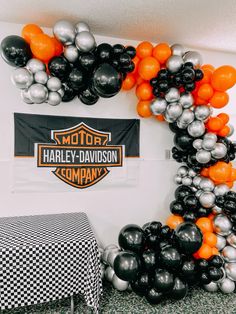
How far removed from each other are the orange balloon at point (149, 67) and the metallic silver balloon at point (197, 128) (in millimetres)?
688

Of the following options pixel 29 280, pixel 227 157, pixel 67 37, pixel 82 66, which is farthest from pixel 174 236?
pixel 67 37

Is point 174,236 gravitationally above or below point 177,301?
above

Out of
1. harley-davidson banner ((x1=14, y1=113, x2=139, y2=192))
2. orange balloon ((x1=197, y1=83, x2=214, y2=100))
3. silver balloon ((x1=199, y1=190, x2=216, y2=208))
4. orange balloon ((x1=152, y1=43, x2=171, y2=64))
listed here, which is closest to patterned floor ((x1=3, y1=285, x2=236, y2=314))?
silver balloon ((x1=199, y1=190, x2=216, y2=208))

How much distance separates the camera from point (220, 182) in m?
2.64

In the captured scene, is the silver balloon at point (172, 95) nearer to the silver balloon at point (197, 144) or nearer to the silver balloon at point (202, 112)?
the silver balloon at point (202, 112)

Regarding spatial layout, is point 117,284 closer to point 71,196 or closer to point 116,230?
point 116,230

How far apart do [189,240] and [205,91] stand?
1.55m

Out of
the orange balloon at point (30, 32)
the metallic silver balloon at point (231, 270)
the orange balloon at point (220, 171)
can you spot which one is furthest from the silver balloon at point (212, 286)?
the orange balloon at point (30, 32)

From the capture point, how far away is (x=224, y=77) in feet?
7.53

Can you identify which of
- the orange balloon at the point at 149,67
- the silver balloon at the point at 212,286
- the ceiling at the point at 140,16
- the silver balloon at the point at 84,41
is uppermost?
the ceiling at the point at 140,16

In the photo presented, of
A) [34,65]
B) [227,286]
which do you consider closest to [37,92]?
[34,65]

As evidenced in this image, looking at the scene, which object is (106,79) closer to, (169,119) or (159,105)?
(159,105)

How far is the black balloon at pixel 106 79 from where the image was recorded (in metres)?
2.06

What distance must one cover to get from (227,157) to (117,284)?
71.6 inches
